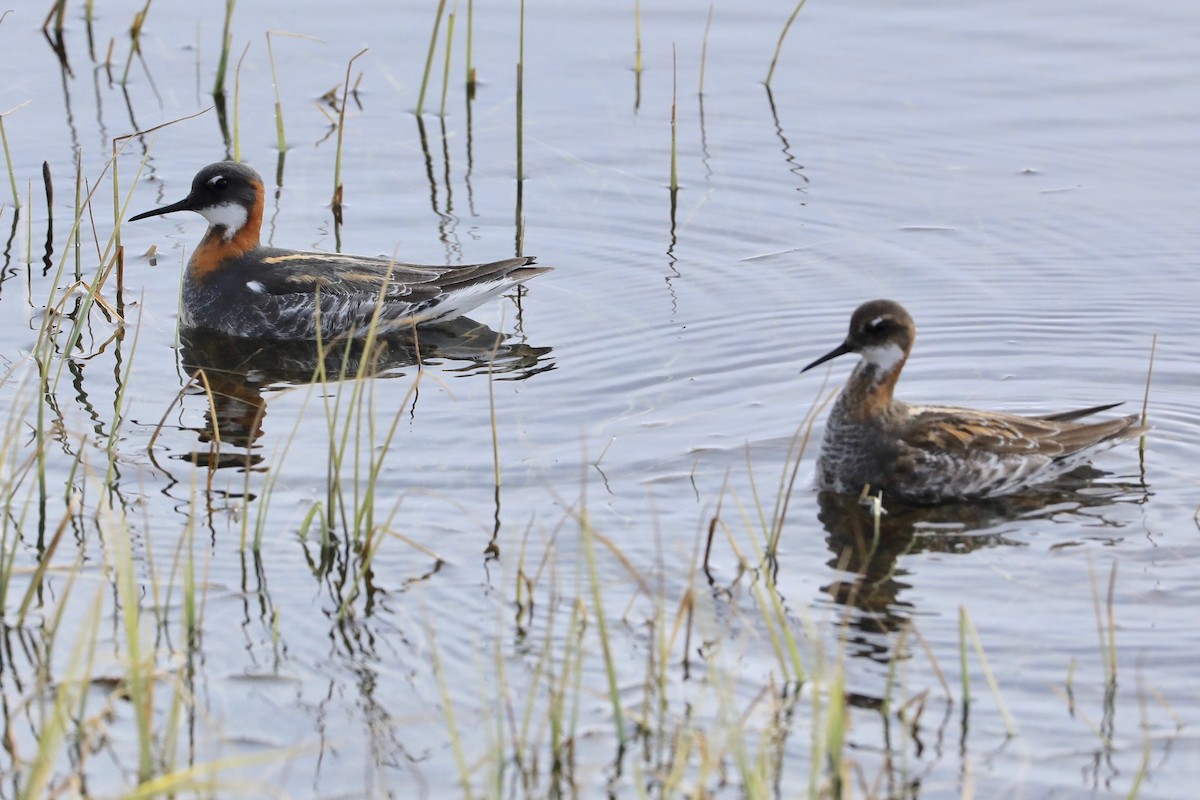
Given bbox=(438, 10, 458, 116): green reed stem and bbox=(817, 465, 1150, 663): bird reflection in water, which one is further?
bbox=(438, 10, 458, 116): green reed stem

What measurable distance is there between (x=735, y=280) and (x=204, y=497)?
431cm

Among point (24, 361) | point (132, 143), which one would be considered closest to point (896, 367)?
point (24, 361)

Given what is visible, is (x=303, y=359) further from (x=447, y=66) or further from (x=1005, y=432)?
(x=1005, y=432)

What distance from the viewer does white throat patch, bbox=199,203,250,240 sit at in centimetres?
1123

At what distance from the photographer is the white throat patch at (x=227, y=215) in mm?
11234

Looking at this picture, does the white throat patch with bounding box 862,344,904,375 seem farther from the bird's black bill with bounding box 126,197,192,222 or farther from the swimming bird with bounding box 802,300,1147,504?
the bird's black bill with bounding box 126,197,192,222

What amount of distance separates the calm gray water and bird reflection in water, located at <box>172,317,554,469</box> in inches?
2.2

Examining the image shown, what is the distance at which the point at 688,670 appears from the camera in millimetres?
6105

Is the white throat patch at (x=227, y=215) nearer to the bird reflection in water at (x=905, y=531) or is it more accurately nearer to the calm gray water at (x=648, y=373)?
the calm gray water at (x=648, y=373)

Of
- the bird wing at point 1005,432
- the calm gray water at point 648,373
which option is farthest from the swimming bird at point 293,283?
the bird wing at point 1005,432

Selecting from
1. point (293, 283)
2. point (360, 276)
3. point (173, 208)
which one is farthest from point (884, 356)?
point (173, 208)

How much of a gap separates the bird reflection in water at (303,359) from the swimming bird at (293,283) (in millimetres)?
117

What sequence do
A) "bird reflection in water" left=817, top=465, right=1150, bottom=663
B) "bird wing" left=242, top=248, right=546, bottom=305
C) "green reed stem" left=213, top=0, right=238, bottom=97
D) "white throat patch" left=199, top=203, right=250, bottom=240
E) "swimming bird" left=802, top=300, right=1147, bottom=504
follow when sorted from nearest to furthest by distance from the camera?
"bird reflection in water" left=817, top=465, right=1150, bottom=663 < "swimming bird" left=802, top=300, right=1147, bottom=504 < "bird wing" left=242, top=248, right=546, bottom=305 < "white throat patch" left=199, top=203, right=250, bottom=240 < "green reed stem" left=213, top=0, right=238, bottom=97

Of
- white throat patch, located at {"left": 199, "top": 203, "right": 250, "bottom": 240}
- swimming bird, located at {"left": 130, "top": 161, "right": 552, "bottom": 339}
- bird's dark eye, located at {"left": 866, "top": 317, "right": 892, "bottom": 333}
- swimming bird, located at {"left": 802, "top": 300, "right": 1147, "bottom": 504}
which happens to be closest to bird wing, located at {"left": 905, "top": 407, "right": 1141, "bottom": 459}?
swimming bird, located at {"left": 802, "top": 300, "right": 1147, "bottom": 504}
